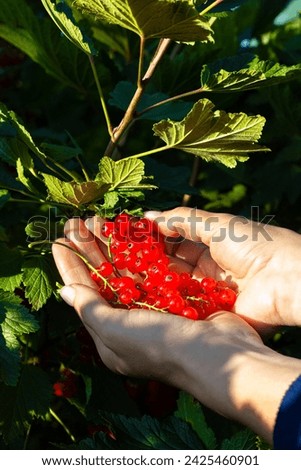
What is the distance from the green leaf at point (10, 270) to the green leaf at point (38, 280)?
16mm

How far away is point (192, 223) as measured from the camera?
1.71 metres

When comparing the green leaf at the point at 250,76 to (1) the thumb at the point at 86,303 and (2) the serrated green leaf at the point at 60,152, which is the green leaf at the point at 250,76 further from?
(1) the thumb at the point at 86,303

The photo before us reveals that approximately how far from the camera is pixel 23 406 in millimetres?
1693

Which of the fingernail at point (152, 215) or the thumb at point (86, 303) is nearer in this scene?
the thumb at point (86, 303)

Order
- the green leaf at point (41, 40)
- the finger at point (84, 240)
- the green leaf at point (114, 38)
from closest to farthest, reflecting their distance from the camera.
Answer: the finger at point (84, 240)
the green leaf at point (41, 40)
the green leaf at point (114, 38)

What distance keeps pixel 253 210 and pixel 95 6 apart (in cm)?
96

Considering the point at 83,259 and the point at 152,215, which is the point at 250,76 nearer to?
the point at 152,215

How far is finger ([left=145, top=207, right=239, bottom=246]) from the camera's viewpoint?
169 cm

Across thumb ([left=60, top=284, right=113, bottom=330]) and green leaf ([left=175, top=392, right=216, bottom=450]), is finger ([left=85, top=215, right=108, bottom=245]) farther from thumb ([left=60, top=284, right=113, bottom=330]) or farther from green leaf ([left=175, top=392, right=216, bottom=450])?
green leaf ([left=175, top=392, right=216, bottom=450])

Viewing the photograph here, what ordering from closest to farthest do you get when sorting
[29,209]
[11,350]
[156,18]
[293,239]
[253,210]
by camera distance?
[156,18], [11,350], [293,239], [29,209], [253,210]

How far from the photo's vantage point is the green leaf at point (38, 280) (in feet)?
4.97

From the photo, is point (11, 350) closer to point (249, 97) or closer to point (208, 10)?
point (208, 10)

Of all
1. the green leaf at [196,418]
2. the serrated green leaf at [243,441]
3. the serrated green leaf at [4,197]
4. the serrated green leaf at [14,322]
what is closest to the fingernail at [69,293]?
the serrated green leaf at [14,322]

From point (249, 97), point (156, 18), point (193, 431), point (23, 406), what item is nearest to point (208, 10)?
point (156, 18)
